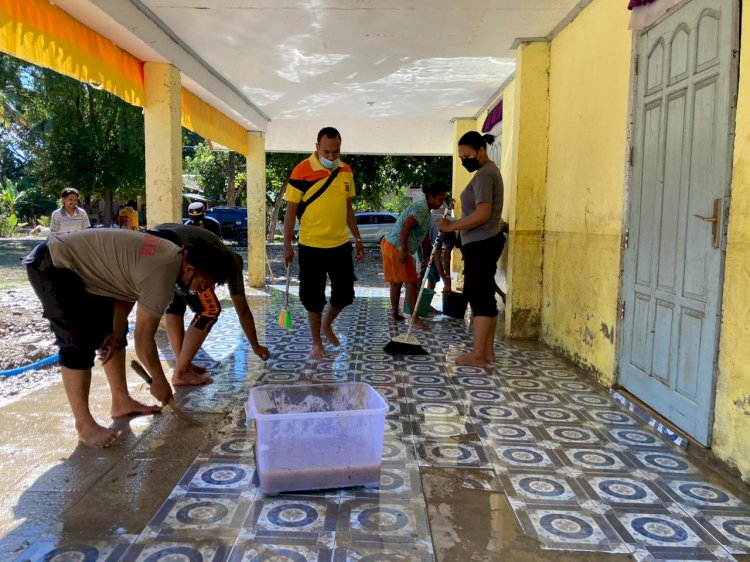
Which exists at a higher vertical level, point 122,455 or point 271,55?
point 271,55

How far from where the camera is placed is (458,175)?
10.0 meters

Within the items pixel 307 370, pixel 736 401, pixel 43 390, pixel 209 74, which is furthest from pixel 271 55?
pixel 736 401

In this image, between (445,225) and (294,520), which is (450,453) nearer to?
(294,520)

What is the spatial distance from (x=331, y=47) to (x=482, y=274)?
299cm

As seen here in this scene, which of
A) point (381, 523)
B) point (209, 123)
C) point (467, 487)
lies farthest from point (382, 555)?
point (209, 123)

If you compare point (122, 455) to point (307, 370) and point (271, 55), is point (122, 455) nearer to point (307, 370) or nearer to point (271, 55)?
point (307, 370)

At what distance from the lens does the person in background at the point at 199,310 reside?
3445 millimetres

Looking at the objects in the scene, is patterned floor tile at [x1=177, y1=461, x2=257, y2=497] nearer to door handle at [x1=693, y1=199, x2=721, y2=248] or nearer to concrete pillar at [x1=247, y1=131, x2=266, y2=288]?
door handle at [x1=693, y1=199, x2=721, y2=248]

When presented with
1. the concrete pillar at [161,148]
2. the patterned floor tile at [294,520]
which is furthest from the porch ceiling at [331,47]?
the patterned floor tile at [294,520]

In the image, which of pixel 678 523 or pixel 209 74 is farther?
pixel 209 74

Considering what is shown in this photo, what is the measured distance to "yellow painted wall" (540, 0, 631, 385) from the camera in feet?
12.7

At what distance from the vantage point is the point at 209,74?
260 inches

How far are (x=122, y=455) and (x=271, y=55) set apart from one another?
463 cm

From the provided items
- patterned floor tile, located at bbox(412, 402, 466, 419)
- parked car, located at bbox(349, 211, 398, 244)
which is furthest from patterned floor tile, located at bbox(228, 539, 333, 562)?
parked car, located at bbox(349, 211, 398, 244)
